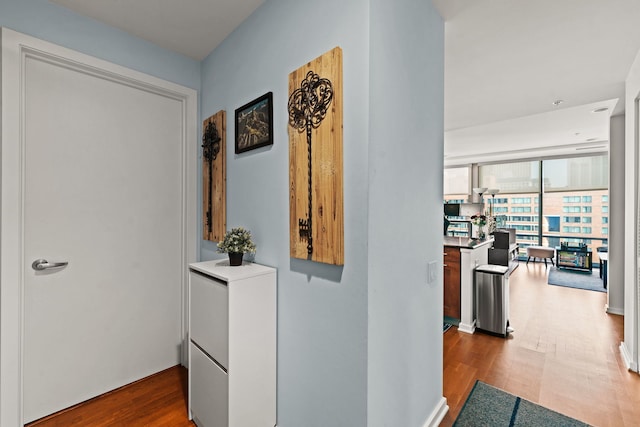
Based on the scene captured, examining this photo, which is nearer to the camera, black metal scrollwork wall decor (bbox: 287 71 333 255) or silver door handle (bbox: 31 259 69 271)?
black metal scrollwork wall decor (bbox: 287 71 333 255)

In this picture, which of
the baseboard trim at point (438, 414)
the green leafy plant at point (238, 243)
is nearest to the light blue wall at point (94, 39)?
the green leafy plant at point (238, 243)

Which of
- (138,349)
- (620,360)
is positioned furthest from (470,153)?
(138,349)

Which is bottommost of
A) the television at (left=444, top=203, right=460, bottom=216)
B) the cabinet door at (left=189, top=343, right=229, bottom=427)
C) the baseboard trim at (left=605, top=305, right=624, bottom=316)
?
the baseboard trim at (left=605, top=305, right=624, bottom=316)

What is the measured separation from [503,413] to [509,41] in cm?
255

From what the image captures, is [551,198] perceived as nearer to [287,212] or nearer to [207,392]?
[287,212]

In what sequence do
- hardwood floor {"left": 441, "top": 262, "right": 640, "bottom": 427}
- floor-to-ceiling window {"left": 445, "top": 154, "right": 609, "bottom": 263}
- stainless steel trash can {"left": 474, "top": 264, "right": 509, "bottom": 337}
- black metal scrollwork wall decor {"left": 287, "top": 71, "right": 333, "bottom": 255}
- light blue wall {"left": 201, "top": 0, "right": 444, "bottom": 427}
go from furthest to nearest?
floor-to-ceiling window {"left": 445, "top": 154, "right": 609, "bottom": 263}
stainless steel trash can {"left": 474, "top": 264, "right": 509, "bottom": 337}
hardwood floor {"left": 441, "top": 262, "right": 640, "bottom": 427}
black metal scrollwork wall decor {"left": 287, "top": 71, "right": 333, "bottom": 255}
light blue wall {"left": 201, "top": 0, "right": 444, "bottom": 427}

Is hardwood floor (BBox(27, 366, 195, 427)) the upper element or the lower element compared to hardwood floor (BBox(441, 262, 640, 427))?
upper

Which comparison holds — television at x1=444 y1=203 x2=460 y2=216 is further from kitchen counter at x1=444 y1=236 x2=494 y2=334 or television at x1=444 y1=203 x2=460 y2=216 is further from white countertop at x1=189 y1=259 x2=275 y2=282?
white countertop at x1=189 y1=259 x2=275 y2=282

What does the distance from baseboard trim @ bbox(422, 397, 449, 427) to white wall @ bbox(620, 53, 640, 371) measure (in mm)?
1843

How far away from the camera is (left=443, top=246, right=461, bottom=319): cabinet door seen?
3.32 meters

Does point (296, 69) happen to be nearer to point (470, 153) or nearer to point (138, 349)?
point (138, 349)

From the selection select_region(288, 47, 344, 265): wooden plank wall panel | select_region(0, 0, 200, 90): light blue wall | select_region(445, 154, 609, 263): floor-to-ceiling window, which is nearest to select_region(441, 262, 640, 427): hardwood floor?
select_region(288, 47, 344, 265): wooden plank wall panel

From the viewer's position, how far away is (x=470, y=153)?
685 cm

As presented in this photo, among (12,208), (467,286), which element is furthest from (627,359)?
(12,208)
